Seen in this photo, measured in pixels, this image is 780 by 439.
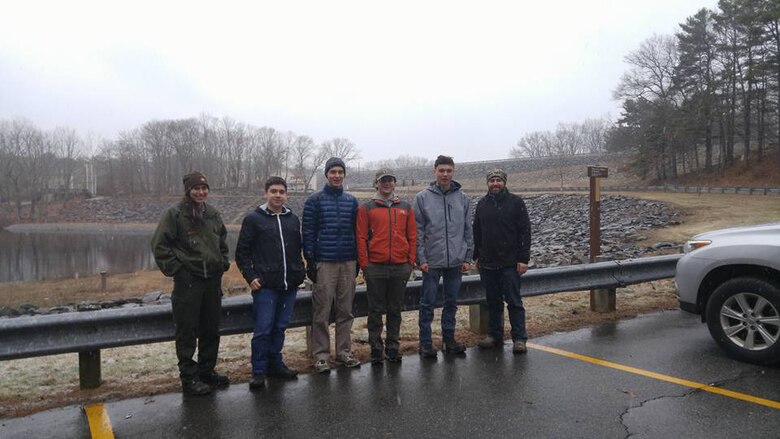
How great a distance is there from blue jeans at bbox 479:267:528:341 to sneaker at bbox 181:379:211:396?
3.00 metres

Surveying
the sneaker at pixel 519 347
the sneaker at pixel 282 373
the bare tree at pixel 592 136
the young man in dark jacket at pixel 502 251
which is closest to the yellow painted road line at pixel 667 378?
the sneaker at pixel 519 347

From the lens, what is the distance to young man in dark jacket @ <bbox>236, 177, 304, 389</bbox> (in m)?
4.67

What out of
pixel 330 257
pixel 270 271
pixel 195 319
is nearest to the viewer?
pixel 195 319

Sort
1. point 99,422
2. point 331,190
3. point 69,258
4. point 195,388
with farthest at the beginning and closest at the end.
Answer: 1. point 69,258
2. point 331,190
3. point 195,388
4. point 99,422

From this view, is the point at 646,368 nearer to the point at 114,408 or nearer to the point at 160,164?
the point at 114,408

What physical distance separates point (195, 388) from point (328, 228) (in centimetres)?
178

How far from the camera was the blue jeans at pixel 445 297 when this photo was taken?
210 inches

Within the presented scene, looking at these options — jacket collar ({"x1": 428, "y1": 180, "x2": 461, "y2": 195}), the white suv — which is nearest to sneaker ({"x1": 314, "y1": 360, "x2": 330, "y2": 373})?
jacket collar ({"x1": 428, "y1": 180, "x2": 461, "y2": 195})

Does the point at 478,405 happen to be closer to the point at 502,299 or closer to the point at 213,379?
the point at 502,299

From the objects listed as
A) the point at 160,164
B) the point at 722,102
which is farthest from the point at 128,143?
the point at 722,102

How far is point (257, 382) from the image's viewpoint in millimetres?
4434

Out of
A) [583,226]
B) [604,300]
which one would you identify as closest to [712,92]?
[583,226]

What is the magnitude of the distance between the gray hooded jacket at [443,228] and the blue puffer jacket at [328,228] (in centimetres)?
77

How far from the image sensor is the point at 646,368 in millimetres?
4758
